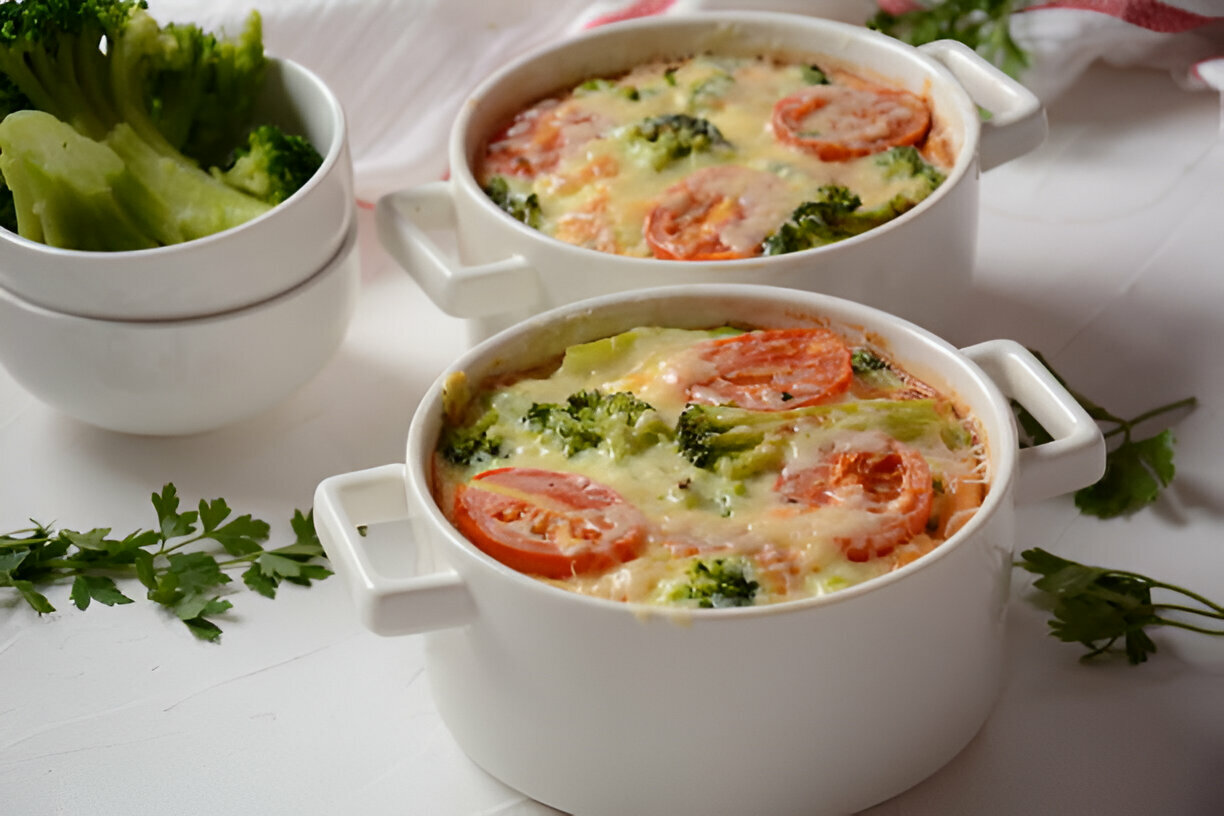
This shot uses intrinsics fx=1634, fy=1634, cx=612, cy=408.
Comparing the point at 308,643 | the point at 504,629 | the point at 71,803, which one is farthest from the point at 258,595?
the point at 504,629

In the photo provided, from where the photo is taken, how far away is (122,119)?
270cm

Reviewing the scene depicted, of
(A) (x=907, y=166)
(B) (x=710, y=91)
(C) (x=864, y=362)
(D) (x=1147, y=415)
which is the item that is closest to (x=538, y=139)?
(B) (x=710, y=91)

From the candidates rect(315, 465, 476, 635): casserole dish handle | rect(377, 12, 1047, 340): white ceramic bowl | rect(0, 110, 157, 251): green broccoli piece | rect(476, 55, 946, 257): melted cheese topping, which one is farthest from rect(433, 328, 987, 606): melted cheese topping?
rect(0, 110, 157, 251): green broccoli piece

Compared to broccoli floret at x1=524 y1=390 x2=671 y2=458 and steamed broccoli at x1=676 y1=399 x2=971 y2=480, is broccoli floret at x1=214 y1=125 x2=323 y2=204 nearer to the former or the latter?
broccoli floret at x1=524 y1=390 x2=671 y2=458

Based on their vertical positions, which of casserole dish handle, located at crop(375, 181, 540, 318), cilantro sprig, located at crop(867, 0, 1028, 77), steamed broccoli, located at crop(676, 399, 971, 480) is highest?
steamed broccoli, located at crop(676, 399, 971, 480)

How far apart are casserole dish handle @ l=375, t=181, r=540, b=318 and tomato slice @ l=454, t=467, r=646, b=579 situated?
536 millimetres

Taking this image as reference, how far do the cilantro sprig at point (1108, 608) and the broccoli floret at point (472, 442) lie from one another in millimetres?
753

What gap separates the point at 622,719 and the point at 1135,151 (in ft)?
6.67

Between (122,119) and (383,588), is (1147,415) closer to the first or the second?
(383,588)

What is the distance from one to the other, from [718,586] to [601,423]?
14.7 inches

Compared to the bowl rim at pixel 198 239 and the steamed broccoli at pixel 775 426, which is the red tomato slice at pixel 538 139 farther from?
the steamed broccoli at pixel 775 426

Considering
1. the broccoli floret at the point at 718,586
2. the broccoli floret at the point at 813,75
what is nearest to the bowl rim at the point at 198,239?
the broccoli floret at the point at 813,75

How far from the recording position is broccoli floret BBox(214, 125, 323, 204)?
262 cm

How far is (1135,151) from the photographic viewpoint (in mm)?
3334
